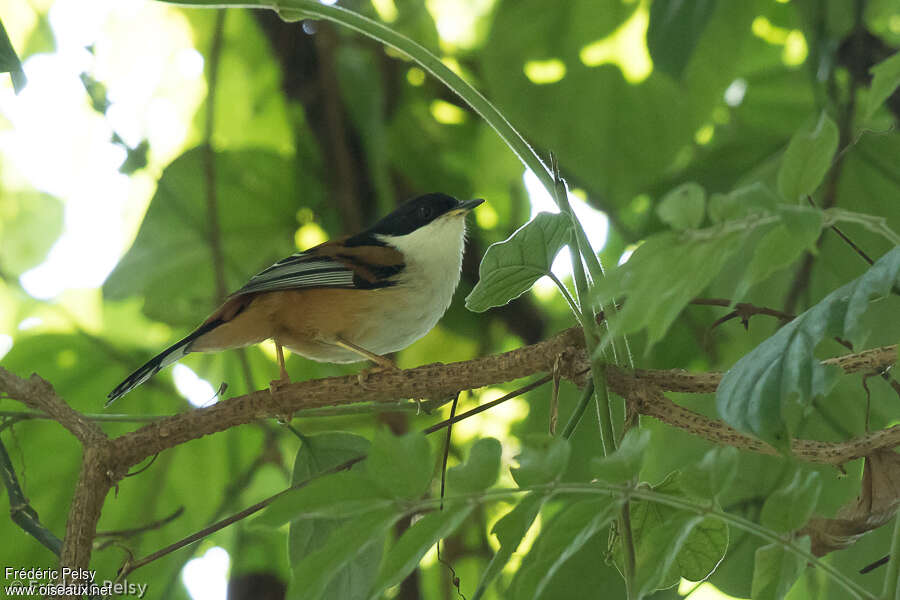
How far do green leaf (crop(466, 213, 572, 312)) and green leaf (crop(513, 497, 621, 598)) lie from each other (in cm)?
56

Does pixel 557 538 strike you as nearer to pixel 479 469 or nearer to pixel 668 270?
pixel 479 469

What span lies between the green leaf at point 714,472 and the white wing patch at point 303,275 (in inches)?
78.2

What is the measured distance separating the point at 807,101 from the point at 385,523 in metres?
3.41

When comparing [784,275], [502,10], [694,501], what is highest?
[502,10]

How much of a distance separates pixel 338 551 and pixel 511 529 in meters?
0.31

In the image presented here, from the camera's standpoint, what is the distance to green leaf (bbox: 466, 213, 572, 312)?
6.02 feet

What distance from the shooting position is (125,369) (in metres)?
3.65

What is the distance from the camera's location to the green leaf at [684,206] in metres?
1.20

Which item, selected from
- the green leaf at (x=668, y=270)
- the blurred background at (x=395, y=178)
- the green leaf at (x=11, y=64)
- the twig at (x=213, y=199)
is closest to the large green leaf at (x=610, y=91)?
the blurred background at (x=395, y=178)

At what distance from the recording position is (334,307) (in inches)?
124

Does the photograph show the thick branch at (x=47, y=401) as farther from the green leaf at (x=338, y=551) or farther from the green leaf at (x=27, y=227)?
the green leaf at (x=27, y=227)

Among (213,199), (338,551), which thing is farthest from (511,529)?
(213,199)

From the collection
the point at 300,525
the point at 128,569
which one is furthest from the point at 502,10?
the point at 128,569

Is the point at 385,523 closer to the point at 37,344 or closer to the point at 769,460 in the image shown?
the point at 769,460
